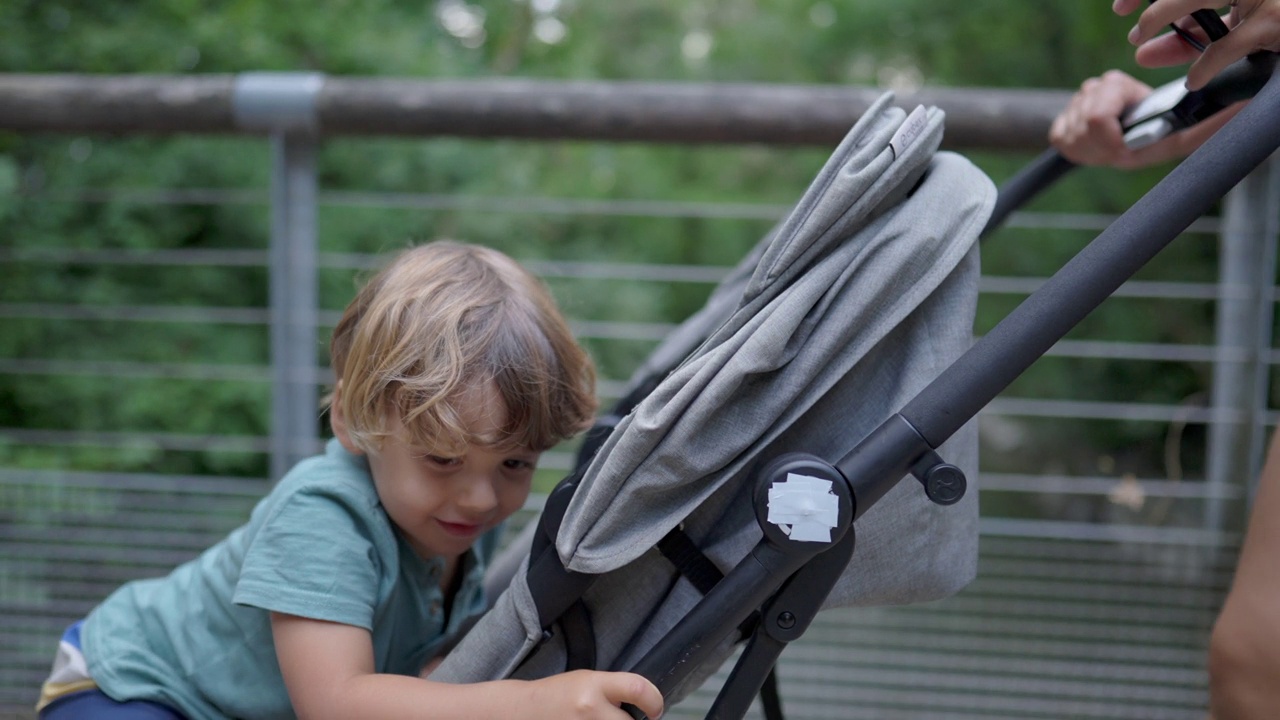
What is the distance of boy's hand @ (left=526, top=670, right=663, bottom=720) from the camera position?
104 centimetres

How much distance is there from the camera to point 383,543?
1.31m

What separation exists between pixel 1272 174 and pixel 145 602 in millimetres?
1992

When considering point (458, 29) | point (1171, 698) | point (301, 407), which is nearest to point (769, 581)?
point (301, 407)

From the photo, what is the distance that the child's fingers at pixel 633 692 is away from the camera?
1.04 meters

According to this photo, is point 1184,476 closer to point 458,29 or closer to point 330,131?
point 330,131

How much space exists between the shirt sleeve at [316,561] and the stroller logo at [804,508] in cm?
51

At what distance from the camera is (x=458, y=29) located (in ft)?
21.3

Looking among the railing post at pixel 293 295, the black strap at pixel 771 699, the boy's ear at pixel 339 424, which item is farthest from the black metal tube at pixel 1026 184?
the railing post at pixel 293 295

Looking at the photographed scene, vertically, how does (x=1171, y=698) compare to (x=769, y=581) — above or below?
below

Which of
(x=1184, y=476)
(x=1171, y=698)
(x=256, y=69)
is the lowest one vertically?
(x=1184, y=476)

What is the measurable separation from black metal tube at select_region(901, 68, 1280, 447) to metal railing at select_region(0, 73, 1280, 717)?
3.10 ft

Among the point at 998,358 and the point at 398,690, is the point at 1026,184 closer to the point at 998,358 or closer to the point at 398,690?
the point at 998,358

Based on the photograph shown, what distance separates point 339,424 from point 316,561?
19cm

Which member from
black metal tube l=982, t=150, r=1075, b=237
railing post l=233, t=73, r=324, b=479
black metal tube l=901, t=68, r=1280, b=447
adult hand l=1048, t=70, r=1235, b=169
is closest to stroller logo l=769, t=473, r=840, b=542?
black metal tube l=901, t=68, r=1280, b=447
